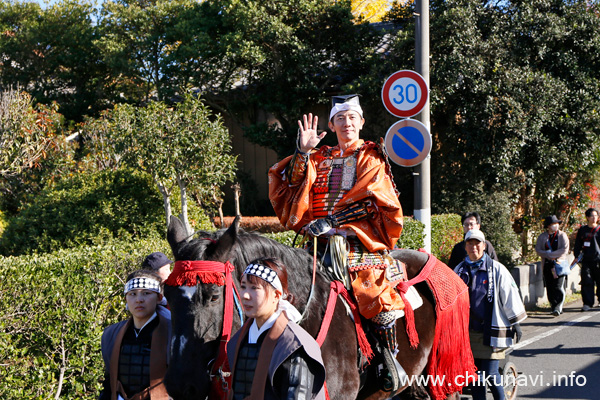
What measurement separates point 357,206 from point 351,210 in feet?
0.16

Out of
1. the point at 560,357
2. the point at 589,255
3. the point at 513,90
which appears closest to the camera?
the point at 560,357

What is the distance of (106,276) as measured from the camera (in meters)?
5.20

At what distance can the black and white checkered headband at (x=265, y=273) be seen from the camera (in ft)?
9.06

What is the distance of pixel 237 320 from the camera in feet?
10.3

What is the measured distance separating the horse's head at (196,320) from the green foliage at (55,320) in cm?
217

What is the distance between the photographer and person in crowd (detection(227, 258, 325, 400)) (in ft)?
8.73

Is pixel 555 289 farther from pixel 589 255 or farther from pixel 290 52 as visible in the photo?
pixel 290 52

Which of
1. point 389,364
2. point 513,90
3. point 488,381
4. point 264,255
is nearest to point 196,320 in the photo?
point 264,255

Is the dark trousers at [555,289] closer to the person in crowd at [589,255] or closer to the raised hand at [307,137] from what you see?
the person in crowd at [589,255]

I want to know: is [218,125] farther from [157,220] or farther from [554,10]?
[554,10]

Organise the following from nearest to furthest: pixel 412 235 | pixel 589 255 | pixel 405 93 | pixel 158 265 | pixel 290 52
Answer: pixel 158 265 < pixel 405 93 < pixel 412 235 < pixel 589 255 < pixel 290 52

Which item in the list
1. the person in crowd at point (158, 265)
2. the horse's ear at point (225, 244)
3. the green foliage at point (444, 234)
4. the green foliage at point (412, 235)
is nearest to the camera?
the horse's ear at point (225, 244)

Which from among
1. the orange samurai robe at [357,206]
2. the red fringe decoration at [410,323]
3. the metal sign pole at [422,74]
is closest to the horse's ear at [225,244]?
the orange samurai robe at [357,206]

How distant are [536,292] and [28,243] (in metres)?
9.09
